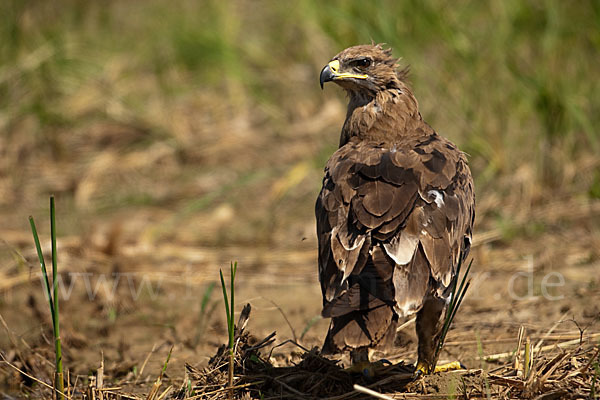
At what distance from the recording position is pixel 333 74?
12.9ft

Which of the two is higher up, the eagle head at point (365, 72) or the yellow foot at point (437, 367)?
the eagle head at point (365, 72)

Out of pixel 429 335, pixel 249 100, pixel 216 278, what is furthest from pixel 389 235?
pixel 249 100

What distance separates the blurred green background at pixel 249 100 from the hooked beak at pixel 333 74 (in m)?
1.72

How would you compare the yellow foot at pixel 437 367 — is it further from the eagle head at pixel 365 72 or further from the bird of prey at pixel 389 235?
the eagle head at pixel 365 72

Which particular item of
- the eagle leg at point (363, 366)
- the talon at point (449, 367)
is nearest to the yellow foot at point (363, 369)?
the eagle leg at point (363, 366)

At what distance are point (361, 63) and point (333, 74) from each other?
0.17 m

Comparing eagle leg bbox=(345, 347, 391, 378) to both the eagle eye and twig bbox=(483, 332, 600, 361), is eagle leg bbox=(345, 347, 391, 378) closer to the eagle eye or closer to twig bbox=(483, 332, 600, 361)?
twig bbox=(483, 332, 600, 361)

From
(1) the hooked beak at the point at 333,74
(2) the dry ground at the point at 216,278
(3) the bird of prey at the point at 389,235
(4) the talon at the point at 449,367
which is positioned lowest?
(2) the dry ground at the point at 216,278

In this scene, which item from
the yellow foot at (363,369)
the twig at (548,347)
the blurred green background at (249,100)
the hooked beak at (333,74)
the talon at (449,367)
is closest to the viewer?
the yellow foot at (363,369)

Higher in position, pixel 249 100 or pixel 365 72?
pixel 365 72

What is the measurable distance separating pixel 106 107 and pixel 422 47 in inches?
125

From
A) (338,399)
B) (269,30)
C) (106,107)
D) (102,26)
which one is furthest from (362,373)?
(102,26)

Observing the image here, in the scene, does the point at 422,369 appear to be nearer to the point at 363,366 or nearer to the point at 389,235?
the point at 363,366

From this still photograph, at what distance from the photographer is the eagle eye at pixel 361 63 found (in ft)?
13.1
